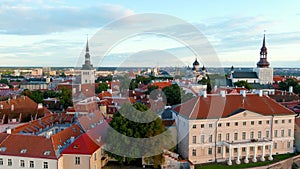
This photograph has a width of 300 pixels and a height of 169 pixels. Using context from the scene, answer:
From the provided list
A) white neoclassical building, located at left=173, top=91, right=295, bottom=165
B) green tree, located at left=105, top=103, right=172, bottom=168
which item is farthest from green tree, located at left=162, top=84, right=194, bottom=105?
green tree, located at left=105, top=103, right=172, bottom=168

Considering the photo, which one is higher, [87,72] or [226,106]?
[87,72]

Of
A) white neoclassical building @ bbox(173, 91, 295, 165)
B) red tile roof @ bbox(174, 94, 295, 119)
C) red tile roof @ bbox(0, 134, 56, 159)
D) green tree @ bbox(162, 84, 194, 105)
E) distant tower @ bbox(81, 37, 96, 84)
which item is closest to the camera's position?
red tile roof @ bbox(0, 134, 56, 159)

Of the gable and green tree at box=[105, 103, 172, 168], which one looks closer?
green tree at box=[105, 103, 172, 168]

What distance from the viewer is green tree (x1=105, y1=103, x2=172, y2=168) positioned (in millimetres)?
29172

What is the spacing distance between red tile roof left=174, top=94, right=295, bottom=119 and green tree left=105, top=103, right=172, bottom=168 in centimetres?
426

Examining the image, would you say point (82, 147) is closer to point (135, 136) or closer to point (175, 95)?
point (135, 136)

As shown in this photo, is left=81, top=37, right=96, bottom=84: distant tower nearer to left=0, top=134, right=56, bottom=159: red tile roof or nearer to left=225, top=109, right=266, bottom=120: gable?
left=0, top=134, right=56, bottom=159: red tile roof

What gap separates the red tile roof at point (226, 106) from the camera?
3297 centimetres

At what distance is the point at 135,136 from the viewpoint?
29.3m

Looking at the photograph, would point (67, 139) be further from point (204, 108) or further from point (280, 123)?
point (280, 123)

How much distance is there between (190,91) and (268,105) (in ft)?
62.0

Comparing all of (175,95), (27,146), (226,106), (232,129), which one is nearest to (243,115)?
(232,129)

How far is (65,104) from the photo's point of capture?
5697 centimetres

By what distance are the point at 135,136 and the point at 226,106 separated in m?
11.6
